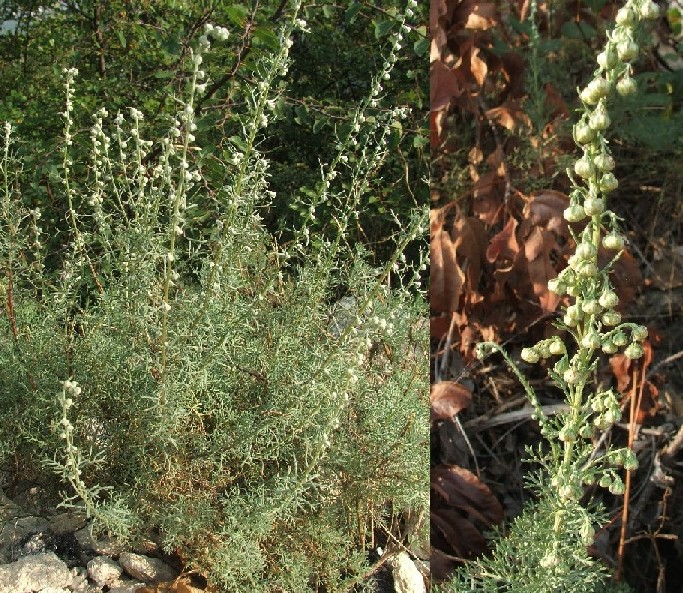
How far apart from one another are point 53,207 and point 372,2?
1000mm

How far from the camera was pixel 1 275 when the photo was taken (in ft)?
6.71

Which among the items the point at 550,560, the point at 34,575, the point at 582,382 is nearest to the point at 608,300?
the point at 582,382

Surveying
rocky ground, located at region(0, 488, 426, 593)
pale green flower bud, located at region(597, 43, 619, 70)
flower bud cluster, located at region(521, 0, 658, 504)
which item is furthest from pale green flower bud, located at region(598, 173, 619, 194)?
rocky ground, located at region(0, 488, 426, 593)

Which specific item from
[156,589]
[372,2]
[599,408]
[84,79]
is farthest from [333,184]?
[599,408]

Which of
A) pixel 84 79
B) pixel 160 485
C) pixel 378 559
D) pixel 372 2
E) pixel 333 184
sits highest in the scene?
pixel 372 2

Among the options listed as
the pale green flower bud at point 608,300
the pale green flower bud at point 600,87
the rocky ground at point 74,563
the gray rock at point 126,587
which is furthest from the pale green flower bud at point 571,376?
the gray rock at point 126,587

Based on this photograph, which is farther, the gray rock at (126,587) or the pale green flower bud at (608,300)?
the gray rock at (126,587)

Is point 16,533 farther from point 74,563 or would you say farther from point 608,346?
point 608,346

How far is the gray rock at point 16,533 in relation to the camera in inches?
72.6

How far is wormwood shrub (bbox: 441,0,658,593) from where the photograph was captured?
0.96 metres

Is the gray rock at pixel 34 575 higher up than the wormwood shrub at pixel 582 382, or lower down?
lower down

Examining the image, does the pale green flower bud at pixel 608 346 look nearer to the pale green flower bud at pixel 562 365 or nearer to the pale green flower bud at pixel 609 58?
the pale green flower bud at pixel 562 365

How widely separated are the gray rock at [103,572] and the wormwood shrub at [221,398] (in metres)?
0.08

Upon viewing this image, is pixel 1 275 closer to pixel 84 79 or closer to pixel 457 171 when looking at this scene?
pixel 84 79
